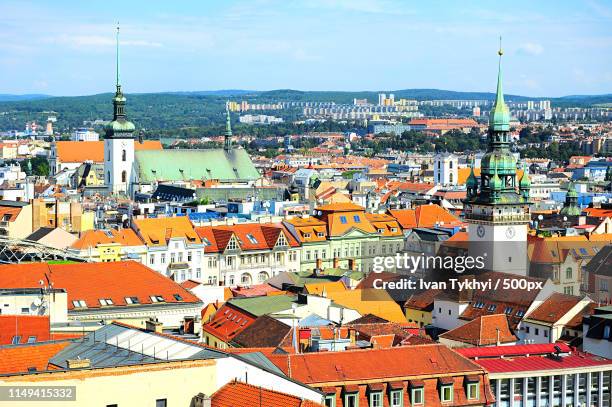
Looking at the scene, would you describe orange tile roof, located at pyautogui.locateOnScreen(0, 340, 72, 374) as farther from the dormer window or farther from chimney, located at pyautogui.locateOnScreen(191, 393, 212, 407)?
the dormer window

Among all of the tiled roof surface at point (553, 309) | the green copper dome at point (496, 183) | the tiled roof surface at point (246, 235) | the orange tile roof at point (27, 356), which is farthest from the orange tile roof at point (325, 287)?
the orange tile roof at point (27, 356)

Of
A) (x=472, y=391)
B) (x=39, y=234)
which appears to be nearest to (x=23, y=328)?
(x=472, y=391)

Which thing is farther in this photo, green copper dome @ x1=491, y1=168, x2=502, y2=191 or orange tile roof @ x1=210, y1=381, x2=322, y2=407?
green copper dome @ x1=491, y1=168, x2=502, y2=191

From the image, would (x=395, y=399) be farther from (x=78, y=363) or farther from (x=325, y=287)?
(x=325, y=287)

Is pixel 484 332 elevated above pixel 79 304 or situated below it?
below

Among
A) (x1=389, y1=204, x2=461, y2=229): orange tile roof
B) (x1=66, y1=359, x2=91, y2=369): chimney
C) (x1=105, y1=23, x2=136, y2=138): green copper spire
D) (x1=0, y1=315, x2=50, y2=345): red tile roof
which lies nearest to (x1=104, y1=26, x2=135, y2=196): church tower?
(x1=105, y1=23, x2=136, y2=138): green copper spire

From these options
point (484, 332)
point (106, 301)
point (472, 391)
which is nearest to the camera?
point (472, 391)
